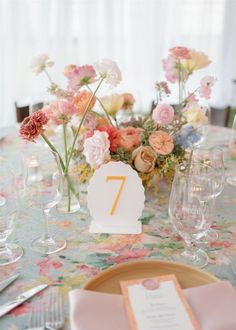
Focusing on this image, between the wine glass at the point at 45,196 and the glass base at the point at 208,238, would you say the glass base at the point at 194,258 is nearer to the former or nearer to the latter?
the glass base at the point at 208,238

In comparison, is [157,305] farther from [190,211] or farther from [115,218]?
[115,218]

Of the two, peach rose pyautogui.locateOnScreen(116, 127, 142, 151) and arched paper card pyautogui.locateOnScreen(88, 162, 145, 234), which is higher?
peach rose pyautogui.locateOnScreen(116, 127, 142, 151)

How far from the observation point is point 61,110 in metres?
1.09

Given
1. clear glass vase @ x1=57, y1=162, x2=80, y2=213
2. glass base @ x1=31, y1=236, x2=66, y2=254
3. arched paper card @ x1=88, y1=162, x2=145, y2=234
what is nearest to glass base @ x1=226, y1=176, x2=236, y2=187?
arched paper card @ x1=88, y1=162, x2=145, y2=234

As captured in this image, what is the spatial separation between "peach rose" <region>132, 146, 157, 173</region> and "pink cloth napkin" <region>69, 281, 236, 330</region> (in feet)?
1.55

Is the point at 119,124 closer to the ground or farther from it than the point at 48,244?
farther from it

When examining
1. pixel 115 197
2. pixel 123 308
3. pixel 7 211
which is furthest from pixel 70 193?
pixel 123 308

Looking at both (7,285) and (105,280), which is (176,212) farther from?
(7,285)

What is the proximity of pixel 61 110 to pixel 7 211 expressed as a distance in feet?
1.05

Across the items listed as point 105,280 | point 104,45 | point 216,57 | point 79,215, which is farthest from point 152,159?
point 216,57

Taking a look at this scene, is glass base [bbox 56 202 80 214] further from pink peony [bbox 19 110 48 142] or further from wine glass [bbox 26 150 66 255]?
pink peony [bbox 19 110 48 142]

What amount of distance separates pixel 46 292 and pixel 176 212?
1.13ft

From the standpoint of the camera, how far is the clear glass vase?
3.78 feet

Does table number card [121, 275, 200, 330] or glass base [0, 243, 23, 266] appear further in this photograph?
glass base [0, 243, 23, 266]
